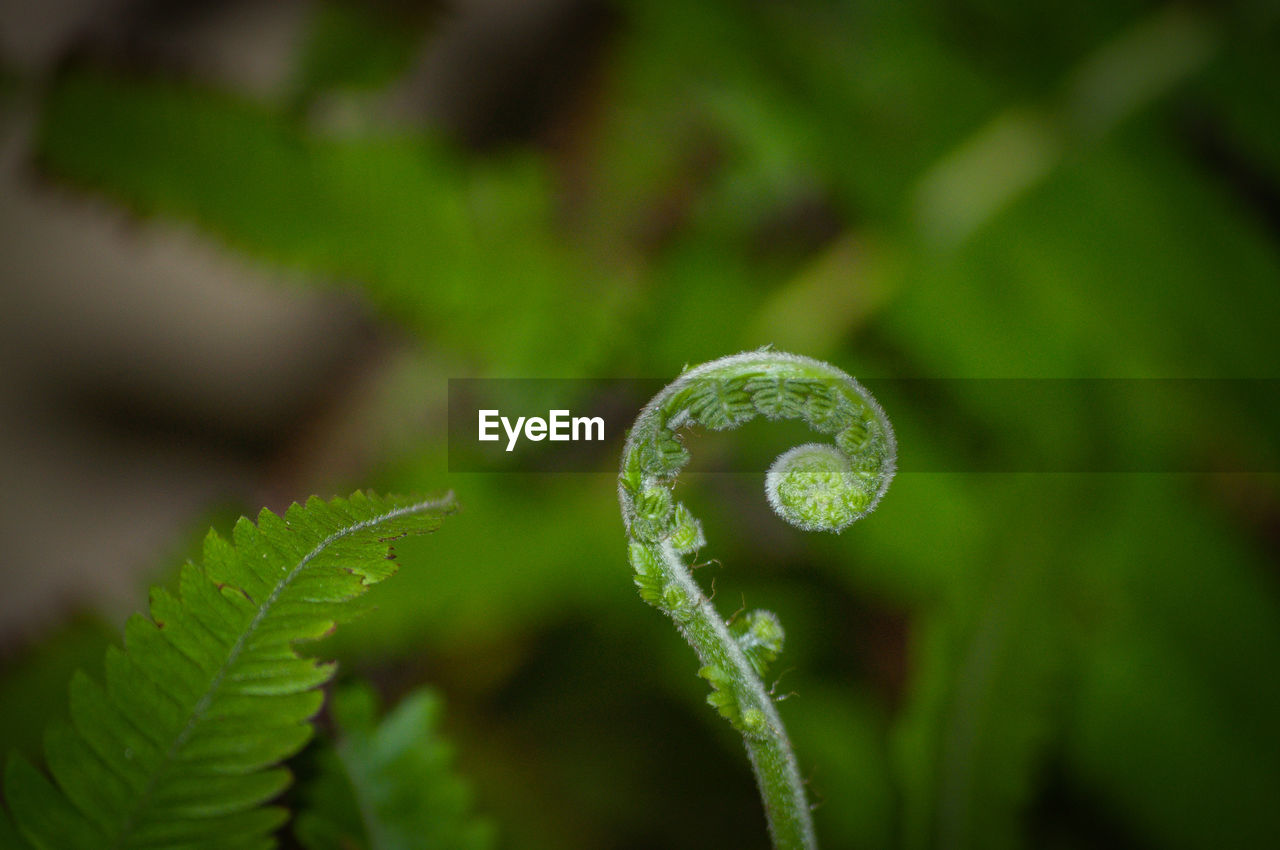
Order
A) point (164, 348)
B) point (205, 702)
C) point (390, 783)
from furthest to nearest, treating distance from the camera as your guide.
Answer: point (164, 348), point (390, 783), point (205, 702)

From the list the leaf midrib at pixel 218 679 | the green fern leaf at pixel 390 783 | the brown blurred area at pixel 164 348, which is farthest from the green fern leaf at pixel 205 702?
the brown blurred area at pixel 164 348

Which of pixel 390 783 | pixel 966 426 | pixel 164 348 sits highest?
pixel 164 348

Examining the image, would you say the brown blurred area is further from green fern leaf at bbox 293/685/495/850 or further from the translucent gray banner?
green fern leaf at bbox 293/685/495/850

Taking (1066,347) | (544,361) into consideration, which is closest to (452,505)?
(544,361)

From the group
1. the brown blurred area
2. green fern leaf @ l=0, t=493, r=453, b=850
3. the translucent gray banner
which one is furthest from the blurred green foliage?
green fern leaf @ l=0, t=493, r=453, b=850

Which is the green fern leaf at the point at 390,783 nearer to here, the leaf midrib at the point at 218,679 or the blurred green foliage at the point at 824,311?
the leaf midrib at the point at 218,679

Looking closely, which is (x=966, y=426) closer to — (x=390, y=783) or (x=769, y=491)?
(x=769, y=491)

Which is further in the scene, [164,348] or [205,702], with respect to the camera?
[164,348]

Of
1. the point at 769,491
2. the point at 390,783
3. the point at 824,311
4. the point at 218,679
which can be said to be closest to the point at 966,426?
the point at 824,311
